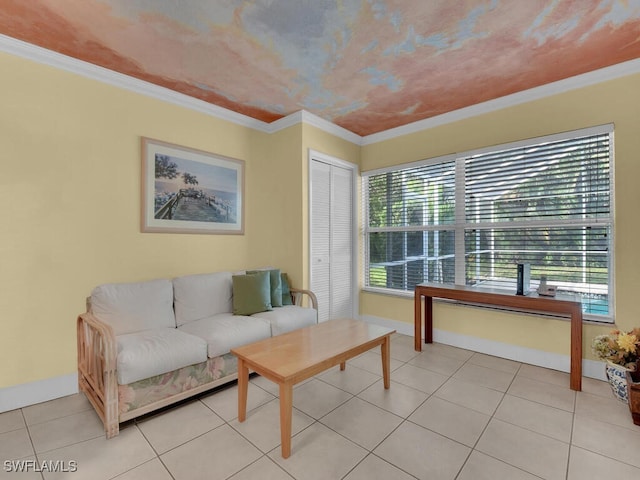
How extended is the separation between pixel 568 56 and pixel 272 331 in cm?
336

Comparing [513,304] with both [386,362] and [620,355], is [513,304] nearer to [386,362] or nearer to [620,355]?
[620,355]

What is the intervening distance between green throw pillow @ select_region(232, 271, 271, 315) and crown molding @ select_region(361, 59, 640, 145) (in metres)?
2.56

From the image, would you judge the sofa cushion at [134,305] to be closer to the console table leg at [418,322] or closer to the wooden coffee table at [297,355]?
the wooden coffee table at [297,355]

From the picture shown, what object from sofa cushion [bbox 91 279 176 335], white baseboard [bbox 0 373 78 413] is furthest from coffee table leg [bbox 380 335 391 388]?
white baseboard [bbox 0 373 78 413]

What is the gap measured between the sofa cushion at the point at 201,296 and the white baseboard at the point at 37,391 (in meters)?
0.88

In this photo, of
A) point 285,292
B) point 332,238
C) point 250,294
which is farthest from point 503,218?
point 250,294

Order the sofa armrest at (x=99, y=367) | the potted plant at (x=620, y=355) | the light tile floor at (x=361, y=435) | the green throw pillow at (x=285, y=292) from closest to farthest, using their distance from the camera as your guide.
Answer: the light tile floor at (x=361, y=435)
the sofa armrest at (x=99, y=367)
the potted plant at (x=620, y=355)
the green throw pillow at (x=285, y=292)

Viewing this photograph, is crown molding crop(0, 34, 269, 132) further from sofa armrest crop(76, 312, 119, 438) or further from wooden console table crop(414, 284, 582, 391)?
wooden console table crop(414, 284, 582, 391)

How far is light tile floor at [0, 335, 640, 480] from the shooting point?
5.17 feet

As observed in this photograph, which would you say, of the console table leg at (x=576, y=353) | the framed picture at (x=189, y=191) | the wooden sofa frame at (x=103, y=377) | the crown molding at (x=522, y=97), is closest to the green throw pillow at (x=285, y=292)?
the framed picture at (x=189, y=191)

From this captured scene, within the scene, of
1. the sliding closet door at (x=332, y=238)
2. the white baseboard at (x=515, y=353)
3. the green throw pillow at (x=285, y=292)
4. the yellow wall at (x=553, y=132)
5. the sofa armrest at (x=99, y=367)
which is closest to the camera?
the sofa armrest at (x=99, y=367)

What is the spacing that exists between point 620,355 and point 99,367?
12.0 ft

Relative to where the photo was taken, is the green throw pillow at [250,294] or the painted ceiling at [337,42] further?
the green throw pillow at [250,294]

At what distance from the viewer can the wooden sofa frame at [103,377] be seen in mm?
1830
